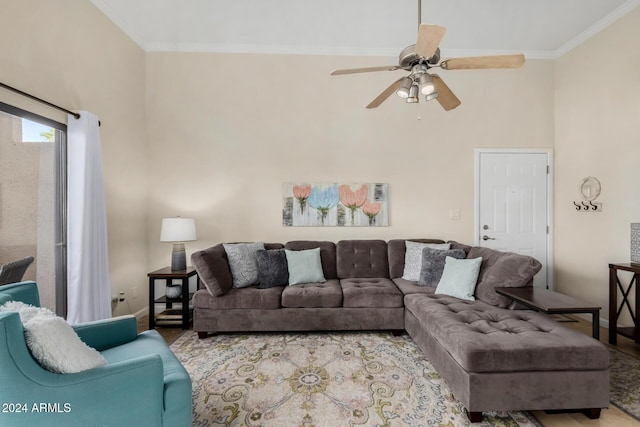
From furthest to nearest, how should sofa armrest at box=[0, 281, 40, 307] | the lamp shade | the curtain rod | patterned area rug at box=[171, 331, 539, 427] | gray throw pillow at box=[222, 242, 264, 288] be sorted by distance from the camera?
the lamp shade
gray throw pillow at box=[222, 242, 264, 288]
the curtain rod
patterned area rug at box=[171, 331, 539, 427]
sofa armrest at box=[0, 281, 40, 307]

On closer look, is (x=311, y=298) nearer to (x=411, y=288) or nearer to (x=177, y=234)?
(x=411, y=288)

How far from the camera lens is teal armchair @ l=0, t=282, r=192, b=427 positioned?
3.75 ft

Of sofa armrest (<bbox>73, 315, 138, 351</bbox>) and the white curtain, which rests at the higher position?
the white curtain

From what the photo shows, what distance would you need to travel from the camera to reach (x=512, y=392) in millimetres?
1754

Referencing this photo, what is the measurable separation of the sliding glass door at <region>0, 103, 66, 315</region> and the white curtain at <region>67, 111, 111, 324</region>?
106 mm

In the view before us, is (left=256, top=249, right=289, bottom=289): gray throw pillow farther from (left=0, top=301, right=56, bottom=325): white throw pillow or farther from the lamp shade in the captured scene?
(left=0, top=301, right=56, bottom=325): white throw pillow

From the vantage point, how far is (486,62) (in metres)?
2.04

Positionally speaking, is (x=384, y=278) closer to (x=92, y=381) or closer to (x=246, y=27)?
(x=92, y=381)

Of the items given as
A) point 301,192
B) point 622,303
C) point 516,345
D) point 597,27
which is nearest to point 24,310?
point 516,345

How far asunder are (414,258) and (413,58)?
217 centimetres

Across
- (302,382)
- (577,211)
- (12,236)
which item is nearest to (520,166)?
(577,211)

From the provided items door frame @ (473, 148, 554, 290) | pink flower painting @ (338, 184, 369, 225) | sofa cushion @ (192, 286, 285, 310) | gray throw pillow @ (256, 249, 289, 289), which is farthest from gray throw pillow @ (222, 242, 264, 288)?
door frame @ (473, 148, 554, 290)

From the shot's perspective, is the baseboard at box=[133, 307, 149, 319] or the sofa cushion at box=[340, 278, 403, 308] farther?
the baseboard at box=[133, 307, 149, 319]

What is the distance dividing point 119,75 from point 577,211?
5529mm
